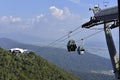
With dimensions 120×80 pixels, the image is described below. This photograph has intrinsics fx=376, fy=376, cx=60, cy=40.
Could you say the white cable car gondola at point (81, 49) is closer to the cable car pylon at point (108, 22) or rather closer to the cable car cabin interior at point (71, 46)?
the cable car cabin interior at point (71, 46)

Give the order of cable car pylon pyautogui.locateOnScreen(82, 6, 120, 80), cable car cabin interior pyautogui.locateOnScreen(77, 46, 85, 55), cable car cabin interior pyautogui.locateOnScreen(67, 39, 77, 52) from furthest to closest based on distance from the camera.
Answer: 1. cable car cabin interior pyautogui.locateOnScreen(77, 46, 85, 55)
2. cable car cabin interior pyautogui.locateOnScreen(67, 39, 77, 52)
3. cable car pylon pyautogui.locateOnScreen(82, 6, 120, 80)

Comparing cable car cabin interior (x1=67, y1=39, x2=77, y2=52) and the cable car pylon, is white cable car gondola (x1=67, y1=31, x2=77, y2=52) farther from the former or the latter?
the cable car pylon

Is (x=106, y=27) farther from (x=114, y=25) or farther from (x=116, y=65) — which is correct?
(x=116, y=65)

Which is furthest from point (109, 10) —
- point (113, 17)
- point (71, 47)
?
point (71, 47)

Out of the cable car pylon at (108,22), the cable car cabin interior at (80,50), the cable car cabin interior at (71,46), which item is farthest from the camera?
the cable car cabin interior at (80,50)

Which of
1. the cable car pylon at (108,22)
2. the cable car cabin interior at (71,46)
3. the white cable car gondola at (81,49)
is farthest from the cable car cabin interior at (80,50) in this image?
the cable car pylon at (108,22)

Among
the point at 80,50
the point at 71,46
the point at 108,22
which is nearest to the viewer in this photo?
the point at 108,22

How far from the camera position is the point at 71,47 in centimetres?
3128

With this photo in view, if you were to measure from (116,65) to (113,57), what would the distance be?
608 millimetres

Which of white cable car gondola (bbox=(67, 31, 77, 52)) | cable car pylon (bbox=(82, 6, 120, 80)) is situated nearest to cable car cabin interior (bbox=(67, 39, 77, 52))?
white cable car gondola (bbox=(67, 31, 77, 52))

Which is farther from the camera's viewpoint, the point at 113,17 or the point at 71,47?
the point at 71,47

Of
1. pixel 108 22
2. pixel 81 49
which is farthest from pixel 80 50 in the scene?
pixel 108 22

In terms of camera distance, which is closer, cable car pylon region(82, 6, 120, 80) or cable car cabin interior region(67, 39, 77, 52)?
cable car pylon region(82, 6, 120, 80)

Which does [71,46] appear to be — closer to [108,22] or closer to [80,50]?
[80,50]
